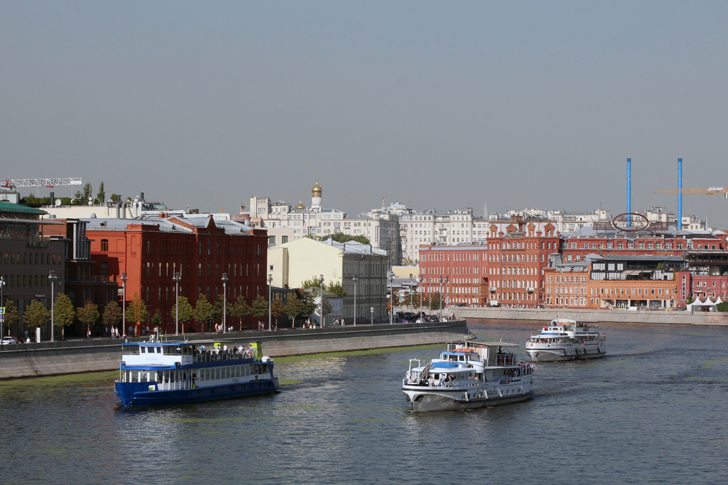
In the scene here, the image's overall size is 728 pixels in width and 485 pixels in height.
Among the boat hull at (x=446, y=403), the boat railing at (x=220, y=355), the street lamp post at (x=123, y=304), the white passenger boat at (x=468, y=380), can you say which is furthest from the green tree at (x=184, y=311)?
the boat hull at (x=446, y=403)

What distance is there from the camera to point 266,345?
11350cm

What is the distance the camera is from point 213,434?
2729 inches

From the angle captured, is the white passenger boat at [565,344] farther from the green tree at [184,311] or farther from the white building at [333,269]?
the white building at [333,269]

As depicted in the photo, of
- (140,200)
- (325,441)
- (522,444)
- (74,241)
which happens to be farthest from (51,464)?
(140,200)

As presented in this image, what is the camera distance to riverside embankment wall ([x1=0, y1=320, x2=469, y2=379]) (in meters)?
87.0

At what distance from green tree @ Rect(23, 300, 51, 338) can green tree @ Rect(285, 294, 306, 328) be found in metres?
41.2

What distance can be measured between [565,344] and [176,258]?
41.1 meters

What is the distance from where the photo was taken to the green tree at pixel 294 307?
138 meters

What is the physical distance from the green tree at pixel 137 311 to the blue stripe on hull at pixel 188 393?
85.3ft

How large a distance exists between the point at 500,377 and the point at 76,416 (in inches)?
1165

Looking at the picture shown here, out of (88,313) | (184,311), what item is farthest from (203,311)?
(88,313)

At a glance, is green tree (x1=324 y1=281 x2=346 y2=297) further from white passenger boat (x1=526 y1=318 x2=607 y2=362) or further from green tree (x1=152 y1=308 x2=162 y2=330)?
green tree (x1=152 y1=308 x2=162 y2=330)

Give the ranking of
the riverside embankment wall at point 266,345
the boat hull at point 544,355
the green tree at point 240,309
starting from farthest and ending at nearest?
1. the green tree at point 240,309
2. the boat hull at point 544,355
3. the riverside embankment wall at point 266,345

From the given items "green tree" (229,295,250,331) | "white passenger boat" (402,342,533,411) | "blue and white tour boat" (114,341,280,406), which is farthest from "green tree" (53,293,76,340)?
"white passenger boat" (402,342,533,411)
